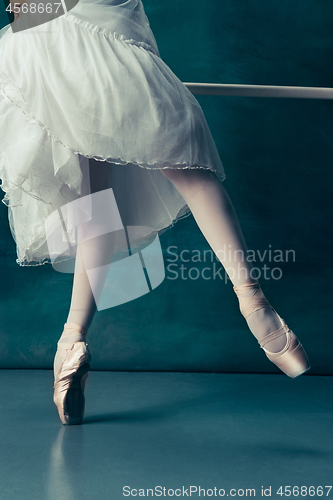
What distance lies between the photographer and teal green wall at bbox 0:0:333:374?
1534 mm

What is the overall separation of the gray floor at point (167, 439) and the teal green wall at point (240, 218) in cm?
17

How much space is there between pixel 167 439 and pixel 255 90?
78 centimetres

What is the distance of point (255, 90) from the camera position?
3.48 feet

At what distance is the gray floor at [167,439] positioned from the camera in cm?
69

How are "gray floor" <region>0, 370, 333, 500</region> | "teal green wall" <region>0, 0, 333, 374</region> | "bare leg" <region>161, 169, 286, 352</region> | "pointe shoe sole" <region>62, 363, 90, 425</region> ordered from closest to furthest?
"gray floor" <region>0, 370, 333, 500</region> < "bare leg" <region>161, 169, 286, 352</region> < "pointe shoe sole" <region>62, 363, 90, 425</region> < "teal green wall" <region>0, 0, 333, 374</region>

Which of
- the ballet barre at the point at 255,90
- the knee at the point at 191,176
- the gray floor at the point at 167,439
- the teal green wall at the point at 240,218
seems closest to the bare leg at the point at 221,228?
the knee at the point at 191,176

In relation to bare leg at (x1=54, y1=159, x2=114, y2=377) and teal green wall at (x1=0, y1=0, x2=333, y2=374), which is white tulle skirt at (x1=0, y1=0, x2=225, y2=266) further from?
teal green wall at (x1=0, y1=0, x2=333, y2=374)

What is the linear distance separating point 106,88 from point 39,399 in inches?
31.0

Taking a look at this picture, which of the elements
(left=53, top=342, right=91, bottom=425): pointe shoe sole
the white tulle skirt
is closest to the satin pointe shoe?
(left=53, top=342, right=91, bottom=425): pointe shoe sole

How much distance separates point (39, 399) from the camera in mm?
1182

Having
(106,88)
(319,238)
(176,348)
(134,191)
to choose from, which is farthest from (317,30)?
(176,348)

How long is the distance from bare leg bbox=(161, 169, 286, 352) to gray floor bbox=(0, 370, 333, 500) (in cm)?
20

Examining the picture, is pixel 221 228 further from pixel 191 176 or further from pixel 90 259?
pixel 90 259

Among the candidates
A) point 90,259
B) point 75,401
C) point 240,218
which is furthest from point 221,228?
point 240,218
